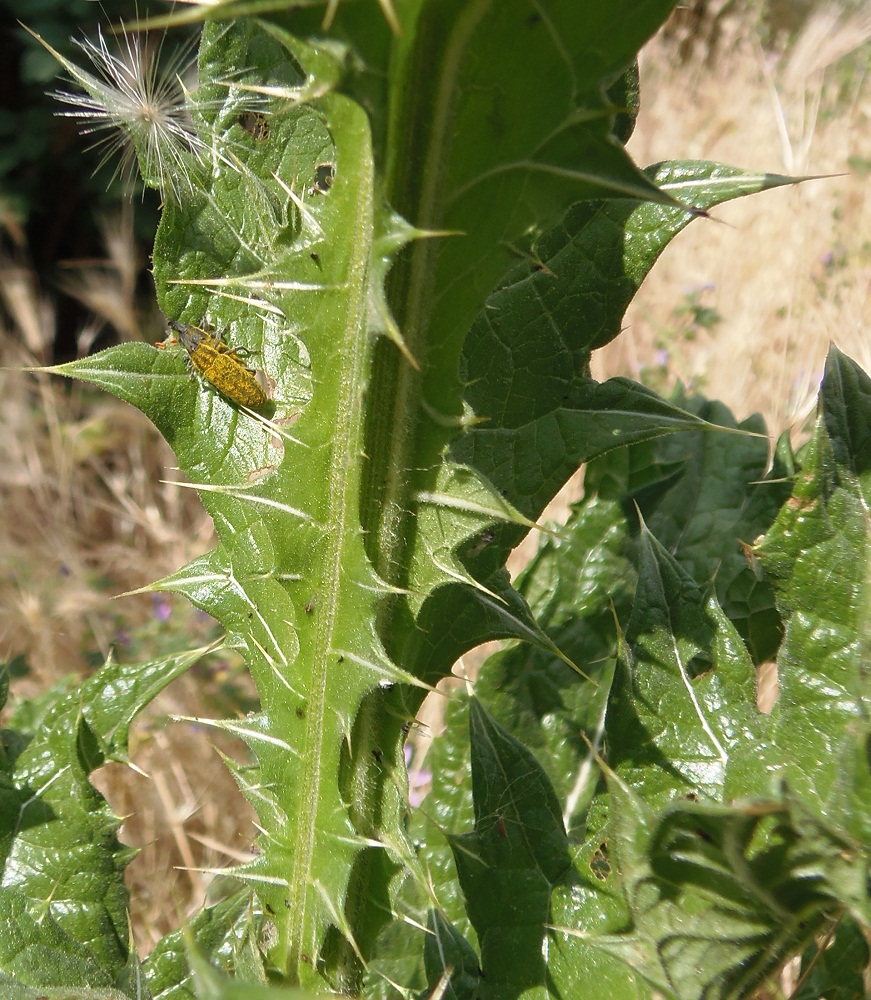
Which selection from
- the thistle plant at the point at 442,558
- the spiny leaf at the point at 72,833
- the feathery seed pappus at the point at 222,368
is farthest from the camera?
the spiny leaf at the point at 72,833

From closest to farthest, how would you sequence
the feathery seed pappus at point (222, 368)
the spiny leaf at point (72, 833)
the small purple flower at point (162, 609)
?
1. the feathery seed pappus at point (222, 368)
2. the spiny leaf at point (72, 833)
3. the small purple flower at point (162, 609)

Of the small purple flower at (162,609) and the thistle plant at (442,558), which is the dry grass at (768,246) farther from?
the small purple flower at (162,609)

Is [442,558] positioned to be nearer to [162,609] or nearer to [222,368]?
[222,368]

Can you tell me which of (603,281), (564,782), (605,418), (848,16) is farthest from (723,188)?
(848,16)

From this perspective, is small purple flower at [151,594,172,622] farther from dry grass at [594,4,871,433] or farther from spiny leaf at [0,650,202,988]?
dry grass at [594,4,871,433]

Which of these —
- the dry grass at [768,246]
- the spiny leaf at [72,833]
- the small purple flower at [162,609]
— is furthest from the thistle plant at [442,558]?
the small purple flower at [162,609]

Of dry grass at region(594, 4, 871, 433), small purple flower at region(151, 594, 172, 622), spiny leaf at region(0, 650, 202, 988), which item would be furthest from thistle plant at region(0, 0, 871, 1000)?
small purple flower at region(151, 594, 172, 622)

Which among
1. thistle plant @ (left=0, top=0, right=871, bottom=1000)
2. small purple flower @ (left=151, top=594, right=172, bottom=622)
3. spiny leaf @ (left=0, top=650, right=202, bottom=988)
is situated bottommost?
small purple flower @ (left=151, top=594, right=172, bottom=622)

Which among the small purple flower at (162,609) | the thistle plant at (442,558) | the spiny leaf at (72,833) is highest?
the thistle plant at (442,558)
